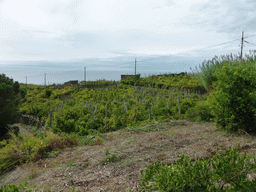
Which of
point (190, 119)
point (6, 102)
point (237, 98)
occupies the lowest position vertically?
point (190, 119)

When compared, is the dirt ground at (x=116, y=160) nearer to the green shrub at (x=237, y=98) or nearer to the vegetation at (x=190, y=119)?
the vegetation at (x=190, y=119)

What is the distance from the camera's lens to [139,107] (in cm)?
1112

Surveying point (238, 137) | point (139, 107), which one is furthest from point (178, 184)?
point (139, 107)

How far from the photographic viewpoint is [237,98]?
534 cm

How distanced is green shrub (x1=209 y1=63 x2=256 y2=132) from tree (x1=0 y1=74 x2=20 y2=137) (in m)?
11.2

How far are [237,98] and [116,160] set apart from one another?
3.73 metres

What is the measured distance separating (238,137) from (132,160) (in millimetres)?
3212

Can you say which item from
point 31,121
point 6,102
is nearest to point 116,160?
point 6,102

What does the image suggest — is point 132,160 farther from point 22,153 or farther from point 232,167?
point 22,153

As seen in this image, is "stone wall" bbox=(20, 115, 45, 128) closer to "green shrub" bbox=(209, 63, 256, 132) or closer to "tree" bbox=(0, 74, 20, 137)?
"tree" bbox=(0, 74, 20, 137)

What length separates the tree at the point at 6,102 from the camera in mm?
11125

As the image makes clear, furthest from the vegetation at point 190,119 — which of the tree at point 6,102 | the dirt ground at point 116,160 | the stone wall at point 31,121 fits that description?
the stone wall at point 31,121

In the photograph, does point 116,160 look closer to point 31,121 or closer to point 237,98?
point 237,98

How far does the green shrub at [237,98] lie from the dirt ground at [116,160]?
405mm
